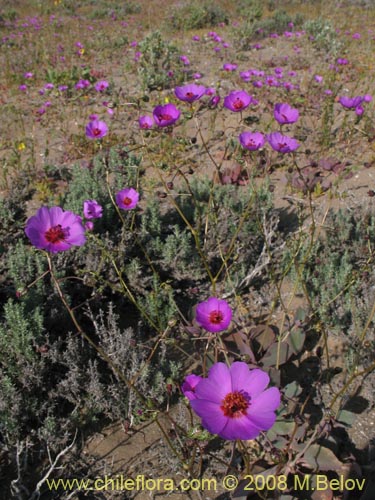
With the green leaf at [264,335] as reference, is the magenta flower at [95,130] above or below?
above

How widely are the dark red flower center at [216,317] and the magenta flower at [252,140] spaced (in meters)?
0.86

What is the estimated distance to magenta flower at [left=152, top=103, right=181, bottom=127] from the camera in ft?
6.99

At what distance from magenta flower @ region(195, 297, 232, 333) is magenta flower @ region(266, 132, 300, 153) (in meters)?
0.88

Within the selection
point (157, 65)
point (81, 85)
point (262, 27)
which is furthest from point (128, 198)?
point (262, 27)

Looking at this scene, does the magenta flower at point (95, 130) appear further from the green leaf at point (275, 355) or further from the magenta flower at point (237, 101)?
the green leaf at point (275, 355)

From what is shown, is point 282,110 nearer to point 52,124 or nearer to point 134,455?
point 134,455

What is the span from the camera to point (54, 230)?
5.52ft

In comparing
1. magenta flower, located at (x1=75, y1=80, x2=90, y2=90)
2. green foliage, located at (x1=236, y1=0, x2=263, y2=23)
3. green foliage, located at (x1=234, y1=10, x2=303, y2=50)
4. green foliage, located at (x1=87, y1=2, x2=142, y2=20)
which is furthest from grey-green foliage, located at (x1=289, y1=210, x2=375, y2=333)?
green foliage, located at (x1=87, y1=2, x2=142, y2=20)

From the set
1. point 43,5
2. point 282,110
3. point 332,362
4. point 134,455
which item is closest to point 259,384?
point 134,455

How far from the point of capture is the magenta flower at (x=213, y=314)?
1658 millimetres

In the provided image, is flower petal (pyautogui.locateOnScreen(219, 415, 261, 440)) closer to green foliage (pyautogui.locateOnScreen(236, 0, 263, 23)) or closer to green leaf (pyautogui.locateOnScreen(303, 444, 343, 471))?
green leaf (pyautogui.locateOnScreen(303, 444, 343, 471))

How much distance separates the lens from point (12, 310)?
2.12 m

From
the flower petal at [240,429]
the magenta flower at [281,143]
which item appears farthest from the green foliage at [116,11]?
the flower petal at [240,429]

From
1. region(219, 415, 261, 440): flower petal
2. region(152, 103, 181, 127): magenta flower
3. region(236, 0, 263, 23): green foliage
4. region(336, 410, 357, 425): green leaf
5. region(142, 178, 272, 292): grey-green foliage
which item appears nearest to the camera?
region(219, 415, 261, 440): flower petal
